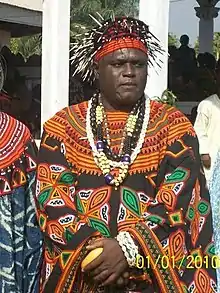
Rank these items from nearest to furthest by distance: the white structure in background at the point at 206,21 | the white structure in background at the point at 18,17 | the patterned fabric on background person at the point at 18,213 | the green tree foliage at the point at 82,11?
the patterned fabric on background person at the point at 18,213 < the green tree foliage at the point at 82,11 < the white structure in background at the point at 18,17 < the white structure in background at the point at 206,21

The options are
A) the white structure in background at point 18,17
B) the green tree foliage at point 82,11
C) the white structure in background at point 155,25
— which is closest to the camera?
the green tree foliage at point 82,11

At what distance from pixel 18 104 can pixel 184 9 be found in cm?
288

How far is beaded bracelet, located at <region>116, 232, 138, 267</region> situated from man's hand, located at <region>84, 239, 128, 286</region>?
0.01 m

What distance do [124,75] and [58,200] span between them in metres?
0.58

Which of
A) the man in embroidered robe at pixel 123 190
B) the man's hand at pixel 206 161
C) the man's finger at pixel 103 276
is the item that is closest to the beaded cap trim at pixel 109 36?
the man in embroidered robe at pixel 123 190

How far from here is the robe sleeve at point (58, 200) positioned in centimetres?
283

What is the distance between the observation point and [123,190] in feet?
9.49

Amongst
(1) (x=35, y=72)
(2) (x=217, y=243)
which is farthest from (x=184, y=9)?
(2) (x=217, y=243)

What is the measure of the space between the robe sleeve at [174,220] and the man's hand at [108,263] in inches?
3.9

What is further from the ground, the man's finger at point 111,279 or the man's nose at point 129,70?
the man's nose at point 129,70

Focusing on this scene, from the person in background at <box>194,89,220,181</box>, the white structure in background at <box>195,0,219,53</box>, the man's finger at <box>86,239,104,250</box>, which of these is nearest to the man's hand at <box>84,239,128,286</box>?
the man's finger at <box>86,239,104,250</box>

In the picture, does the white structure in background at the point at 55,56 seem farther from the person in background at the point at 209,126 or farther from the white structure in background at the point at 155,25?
the person in background at the point at 209,126

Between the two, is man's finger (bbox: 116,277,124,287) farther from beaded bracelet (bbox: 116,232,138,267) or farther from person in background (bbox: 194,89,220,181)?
person in background (bbox: 194,89,220,181)

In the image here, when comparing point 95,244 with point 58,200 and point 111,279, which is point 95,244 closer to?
point 111,279
